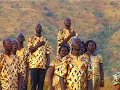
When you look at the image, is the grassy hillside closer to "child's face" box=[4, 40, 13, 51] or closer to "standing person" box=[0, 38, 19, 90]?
"standing person" box=[0, 38, 19, 90]

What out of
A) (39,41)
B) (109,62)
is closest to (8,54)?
(39,41)

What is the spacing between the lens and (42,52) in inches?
611

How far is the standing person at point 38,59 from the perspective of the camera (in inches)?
608

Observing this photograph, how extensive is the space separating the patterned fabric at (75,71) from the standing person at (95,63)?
8.49ft

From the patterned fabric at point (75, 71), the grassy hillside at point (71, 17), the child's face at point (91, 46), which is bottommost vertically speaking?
the patterned fabric at point (75, 71)

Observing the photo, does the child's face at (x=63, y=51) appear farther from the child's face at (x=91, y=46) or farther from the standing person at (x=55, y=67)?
the child's face at (x=91, y=46)

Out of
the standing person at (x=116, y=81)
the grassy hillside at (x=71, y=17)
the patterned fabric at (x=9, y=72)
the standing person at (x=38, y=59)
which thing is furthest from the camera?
the grassy hillside at (x=71, y=17)

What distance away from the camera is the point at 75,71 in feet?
35.3

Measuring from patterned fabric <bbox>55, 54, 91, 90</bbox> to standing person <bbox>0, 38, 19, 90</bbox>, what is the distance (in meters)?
1.00

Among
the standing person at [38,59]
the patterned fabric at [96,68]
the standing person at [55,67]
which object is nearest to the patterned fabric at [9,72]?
the standing person at [55,67]

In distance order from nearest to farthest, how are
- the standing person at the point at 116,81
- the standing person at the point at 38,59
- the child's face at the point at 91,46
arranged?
the standing person at the point at 116,81, the child's face at the point at 91,46, the standing person at the point at 38,59

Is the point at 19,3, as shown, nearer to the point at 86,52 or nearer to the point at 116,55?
the point at 116,55

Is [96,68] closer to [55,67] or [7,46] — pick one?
[55,67]

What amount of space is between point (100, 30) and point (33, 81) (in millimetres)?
57841
